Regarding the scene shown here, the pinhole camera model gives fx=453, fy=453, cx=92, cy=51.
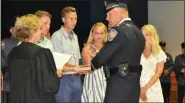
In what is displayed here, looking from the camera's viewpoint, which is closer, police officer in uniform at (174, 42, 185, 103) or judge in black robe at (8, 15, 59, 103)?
judge in black robe at (8, 15, 59, 103)

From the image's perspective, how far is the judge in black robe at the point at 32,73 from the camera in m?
3.50

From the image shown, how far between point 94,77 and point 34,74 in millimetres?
975

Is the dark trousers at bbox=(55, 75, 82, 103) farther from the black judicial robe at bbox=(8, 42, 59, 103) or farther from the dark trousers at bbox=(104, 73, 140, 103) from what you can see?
the black judicial robe at bbox=(8, 42, 59, 103)

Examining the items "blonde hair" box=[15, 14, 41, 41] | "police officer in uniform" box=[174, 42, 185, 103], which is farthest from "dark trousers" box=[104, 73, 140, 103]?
"police officer in uniform" box=[174, 42, 185, 103]

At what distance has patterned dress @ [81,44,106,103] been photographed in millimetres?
4309

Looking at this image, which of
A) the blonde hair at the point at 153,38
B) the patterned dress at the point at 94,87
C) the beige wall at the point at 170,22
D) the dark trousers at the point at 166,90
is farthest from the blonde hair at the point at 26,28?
the beige wall at the point at 170,22

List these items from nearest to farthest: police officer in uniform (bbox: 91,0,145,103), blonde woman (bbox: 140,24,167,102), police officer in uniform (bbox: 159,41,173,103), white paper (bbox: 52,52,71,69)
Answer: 1. police officer in uniform (bbox: 91,0,145,103)
2. white paper (bbox: 52,52,71,69)
3. blonde woman (bbox: 140,24,167,102)
4. police officer in uniform (bbox: 159,41,173,103)

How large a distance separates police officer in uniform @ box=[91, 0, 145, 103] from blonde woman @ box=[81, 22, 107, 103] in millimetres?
501

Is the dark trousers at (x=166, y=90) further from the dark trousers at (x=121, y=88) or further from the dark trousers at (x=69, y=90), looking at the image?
the dark trousers at (x=121, y=88)

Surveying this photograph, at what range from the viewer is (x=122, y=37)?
3695mm

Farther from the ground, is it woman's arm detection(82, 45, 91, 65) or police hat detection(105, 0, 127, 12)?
police hat detection(105, 0, 127, 12)

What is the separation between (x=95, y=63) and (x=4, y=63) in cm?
123

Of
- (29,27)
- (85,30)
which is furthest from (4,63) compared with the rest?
(85,30)

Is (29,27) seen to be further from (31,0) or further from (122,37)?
(31,0)
